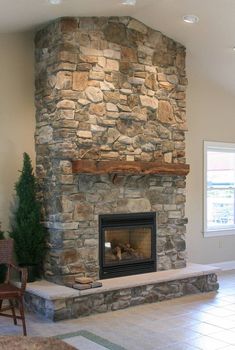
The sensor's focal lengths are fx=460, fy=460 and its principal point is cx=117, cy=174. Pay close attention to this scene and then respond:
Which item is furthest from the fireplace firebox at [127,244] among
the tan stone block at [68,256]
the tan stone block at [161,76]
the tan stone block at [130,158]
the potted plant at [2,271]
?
the tan stone block at [161,76]

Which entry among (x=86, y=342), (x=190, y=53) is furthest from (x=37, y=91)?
(x=86, y=342)

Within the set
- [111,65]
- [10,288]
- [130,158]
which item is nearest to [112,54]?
[111,65]

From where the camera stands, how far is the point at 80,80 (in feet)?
17.4

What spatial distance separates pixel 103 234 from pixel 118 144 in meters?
1.11

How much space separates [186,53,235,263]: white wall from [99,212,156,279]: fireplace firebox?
1.31 meters

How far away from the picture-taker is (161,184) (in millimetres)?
6066

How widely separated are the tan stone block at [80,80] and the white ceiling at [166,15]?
67 centimetres

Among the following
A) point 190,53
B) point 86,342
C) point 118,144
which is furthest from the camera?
point 190,53

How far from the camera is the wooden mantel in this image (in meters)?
5.17

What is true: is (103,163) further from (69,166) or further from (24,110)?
(24,110)

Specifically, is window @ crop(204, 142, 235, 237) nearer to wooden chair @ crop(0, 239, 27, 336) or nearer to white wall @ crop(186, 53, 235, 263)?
white wall @ crop(186, 53, 235, 263)

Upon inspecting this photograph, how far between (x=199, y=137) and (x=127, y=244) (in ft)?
7.30

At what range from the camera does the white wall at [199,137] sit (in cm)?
712

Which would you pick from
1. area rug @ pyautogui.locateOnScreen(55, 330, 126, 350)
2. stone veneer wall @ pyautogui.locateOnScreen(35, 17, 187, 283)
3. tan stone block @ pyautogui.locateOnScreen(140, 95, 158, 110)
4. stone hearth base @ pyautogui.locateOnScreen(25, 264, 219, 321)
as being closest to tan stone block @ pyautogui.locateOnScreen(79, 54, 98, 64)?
stone veneer wall @ pyautogui.locateOnScreen(35, 17, 187, 283)
